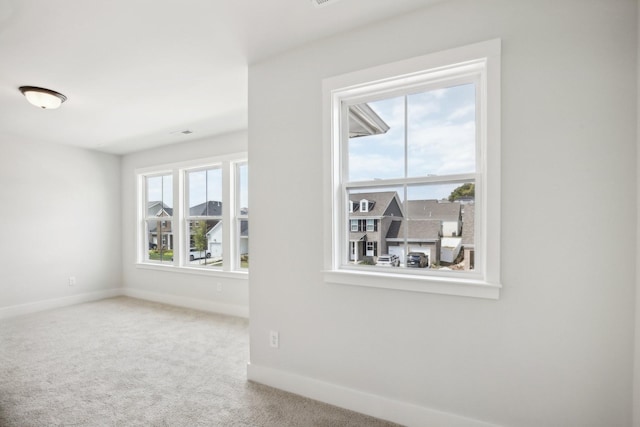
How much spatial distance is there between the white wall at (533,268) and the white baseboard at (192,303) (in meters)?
2.50

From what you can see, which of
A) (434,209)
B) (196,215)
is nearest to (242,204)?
(196,215)

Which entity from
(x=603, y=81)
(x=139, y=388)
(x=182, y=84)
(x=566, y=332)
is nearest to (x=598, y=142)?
(x=603, y=81)

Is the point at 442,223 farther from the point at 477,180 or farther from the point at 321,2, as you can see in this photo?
the point at 321,2

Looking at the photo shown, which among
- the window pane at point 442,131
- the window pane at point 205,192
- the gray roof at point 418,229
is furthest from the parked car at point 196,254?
the window pane at point 442,131

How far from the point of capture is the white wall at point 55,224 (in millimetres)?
4598

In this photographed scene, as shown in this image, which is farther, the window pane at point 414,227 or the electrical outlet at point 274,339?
the electrical outlet at point 274,339

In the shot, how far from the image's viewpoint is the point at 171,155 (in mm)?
5258

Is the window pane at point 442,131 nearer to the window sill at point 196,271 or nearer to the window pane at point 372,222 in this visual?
the window pane at point 372,222

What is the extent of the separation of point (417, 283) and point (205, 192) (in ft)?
12.8

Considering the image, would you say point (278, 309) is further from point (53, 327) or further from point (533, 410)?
point (53, 327)

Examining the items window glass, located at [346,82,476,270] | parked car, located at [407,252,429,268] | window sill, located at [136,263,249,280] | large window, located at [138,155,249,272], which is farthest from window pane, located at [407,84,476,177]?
window sill, located at [136,263,249,280]

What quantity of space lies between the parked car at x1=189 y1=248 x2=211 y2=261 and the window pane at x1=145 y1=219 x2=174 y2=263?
42 centimetres

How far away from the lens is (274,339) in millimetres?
2553

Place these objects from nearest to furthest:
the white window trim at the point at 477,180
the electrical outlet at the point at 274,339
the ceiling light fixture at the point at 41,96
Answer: the white window trim at the point at 477,180
the electrical outlet at the point at 274,339
the ceiling light fixture at the point at 41,96
